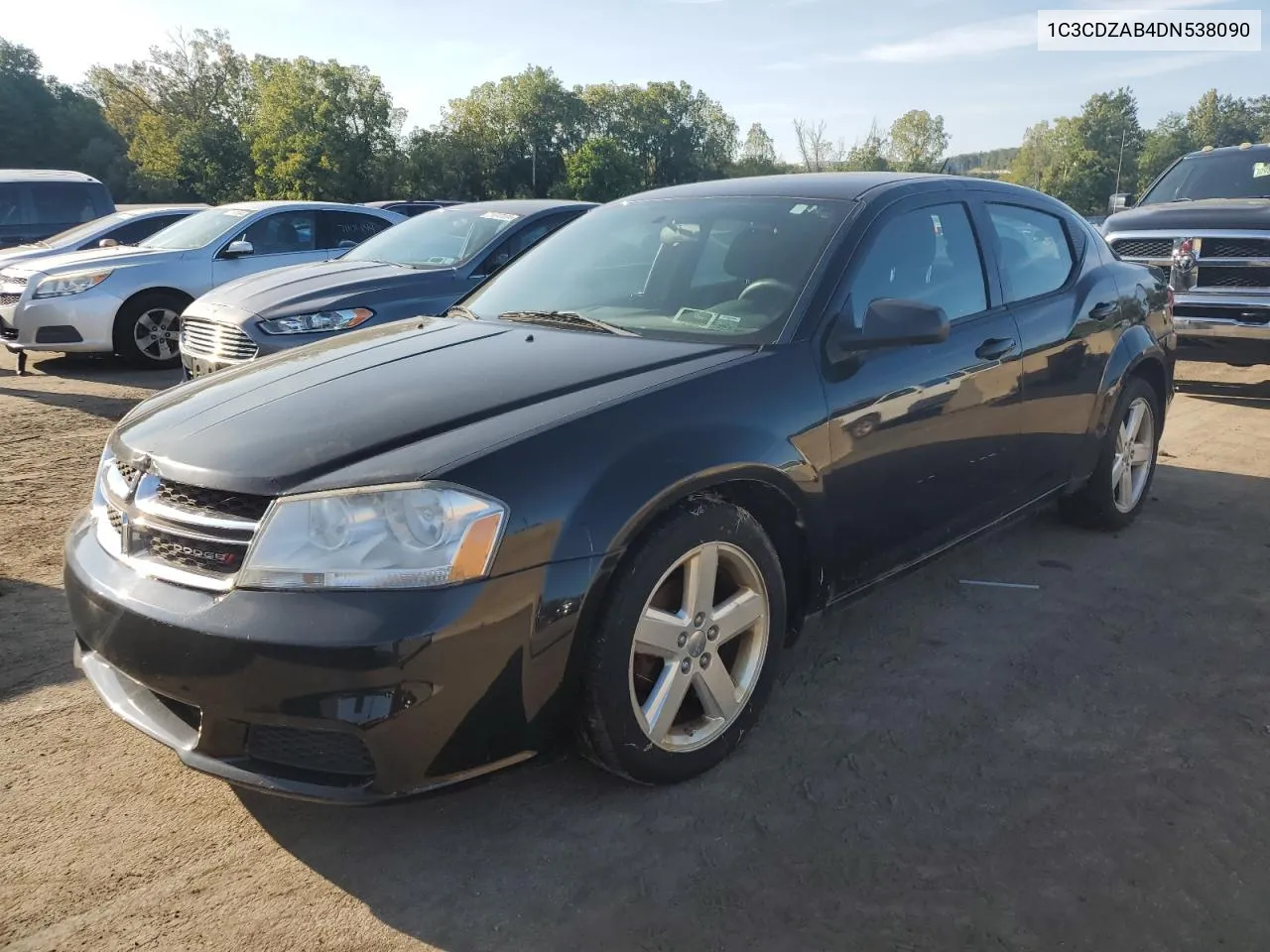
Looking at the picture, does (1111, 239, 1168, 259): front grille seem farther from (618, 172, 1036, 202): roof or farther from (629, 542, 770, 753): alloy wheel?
(629, 542, 770, 753): alloy wheel

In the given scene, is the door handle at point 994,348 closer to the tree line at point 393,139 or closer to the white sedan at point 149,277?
the white sedan at point 149,277

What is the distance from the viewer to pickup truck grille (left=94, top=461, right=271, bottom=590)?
2265 mm

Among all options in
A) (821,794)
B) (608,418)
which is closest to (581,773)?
(821,794)

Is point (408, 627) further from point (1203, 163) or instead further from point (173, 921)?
point (1203, 163)

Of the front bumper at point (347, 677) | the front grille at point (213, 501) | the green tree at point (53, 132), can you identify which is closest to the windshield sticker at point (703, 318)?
the front bumper at point (347, 677)

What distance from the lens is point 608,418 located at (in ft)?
8.22

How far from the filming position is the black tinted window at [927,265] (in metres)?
3.31

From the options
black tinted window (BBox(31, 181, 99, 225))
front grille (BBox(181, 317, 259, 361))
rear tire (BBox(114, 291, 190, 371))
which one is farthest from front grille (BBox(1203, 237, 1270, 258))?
black tinted window (BBox(31, 181, 99, 225))

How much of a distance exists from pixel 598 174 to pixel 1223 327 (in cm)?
6499

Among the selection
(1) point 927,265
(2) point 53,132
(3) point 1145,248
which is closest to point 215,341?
(1) point 927,265

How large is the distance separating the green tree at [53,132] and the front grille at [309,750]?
6347 centimetres

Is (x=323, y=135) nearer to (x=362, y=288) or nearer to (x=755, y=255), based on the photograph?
(x=362, y=288)

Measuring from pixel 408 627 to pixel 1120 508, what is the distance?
13.1ft

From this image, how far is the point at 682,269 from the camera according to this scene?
11.6ft
